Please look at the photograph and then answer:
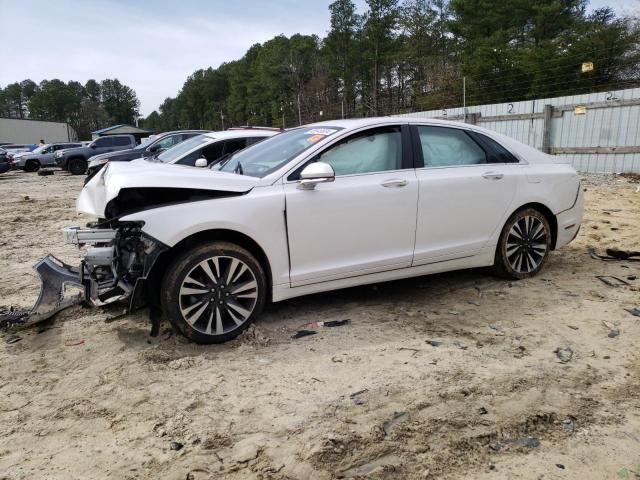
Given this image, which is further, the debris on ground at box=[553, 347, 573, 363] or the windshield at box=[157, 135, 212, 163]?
the windshield at box=[157, 135, 212, 163]

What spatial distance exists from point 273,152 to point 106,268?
166 cm

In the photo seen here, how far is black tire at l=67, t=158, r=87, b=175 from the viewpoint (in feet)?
77.7

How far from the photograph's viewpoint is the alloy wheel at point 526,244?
492cm

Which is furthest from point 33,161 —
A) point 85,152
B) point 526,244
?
point 526,244

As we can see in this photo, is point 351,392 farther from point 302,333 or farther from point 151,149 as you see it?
point 151,149

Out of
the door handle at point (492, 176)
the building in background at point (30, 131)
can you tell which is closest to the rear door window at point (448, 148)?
the door handle at point (492, 176)

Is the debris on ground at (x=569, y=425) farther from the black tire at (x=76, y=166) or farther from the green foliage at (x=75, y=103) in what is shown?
the green foliage at (x=75, y=103)

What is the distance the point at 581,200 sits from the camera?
5281 millimetres

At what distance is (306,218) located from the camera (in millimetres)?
3836

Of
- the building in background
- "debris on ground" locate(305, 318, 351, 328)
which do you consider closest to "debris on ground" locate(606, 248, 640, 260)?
"debris on ground" locate(305, 318, 351, 328)

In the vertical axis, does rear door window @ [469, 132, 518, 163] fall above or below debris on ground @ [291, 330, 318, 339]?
above

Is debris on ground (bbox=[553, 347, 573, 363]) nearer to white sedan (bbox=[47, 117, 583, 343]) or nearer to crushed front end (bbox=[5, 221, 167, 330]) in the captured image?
white sedan (bbox=[47, 117, 583, 343])

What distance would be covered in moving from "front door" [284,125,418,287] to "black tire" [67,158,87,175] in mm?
22909

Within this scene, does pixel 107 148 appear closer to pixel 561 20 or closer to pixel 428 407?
pixel 428 407
